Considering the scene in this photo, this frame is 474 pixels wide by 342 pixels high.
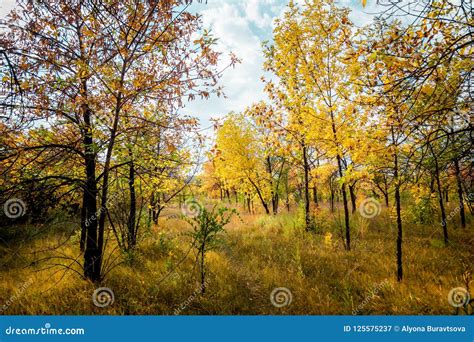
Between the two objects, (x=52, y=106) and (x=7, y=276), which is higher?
(x=52, y=106)

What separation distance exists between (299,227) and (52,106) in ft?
31.0

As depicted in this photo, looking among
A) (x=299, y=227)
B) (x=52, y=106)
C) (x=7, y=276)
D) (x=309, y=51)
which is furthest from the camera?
(x=299, y=227)

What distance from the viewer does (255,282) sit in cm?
585

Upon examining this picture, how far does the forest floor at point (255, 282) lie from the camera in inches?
179

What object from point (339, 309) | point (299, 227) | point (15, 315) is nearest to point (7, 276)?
point (15, 315)

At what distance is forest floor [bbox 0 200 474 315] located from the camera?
4.55 meters

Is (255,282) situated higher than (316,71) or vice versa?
(316,71)

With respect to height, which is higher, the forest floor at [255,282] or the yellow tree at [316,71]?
the yellow tree at [316,71]

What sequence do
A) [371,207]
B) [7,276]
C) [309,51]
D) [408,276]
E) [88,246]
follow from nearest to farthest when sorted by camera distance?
1. [88,246]
2. [408,276]
3. [7,276]
4. [309,51]
5. [371,207]

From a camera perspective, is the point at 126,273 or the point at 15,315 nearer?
the point at 15,315

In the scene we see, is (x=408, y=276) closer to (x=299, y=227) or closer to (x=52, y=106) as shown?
(x=299, y=227)

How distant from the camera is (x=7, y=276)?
6.07 metres

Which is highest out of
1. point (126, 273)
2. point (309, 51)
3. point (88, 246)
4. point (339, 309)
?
point (309, 51)

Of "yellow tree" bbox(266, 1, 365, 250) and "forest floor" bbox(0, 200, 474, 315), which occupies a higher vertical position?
"yellow tree" bbox(266, 1, 365, 250)
